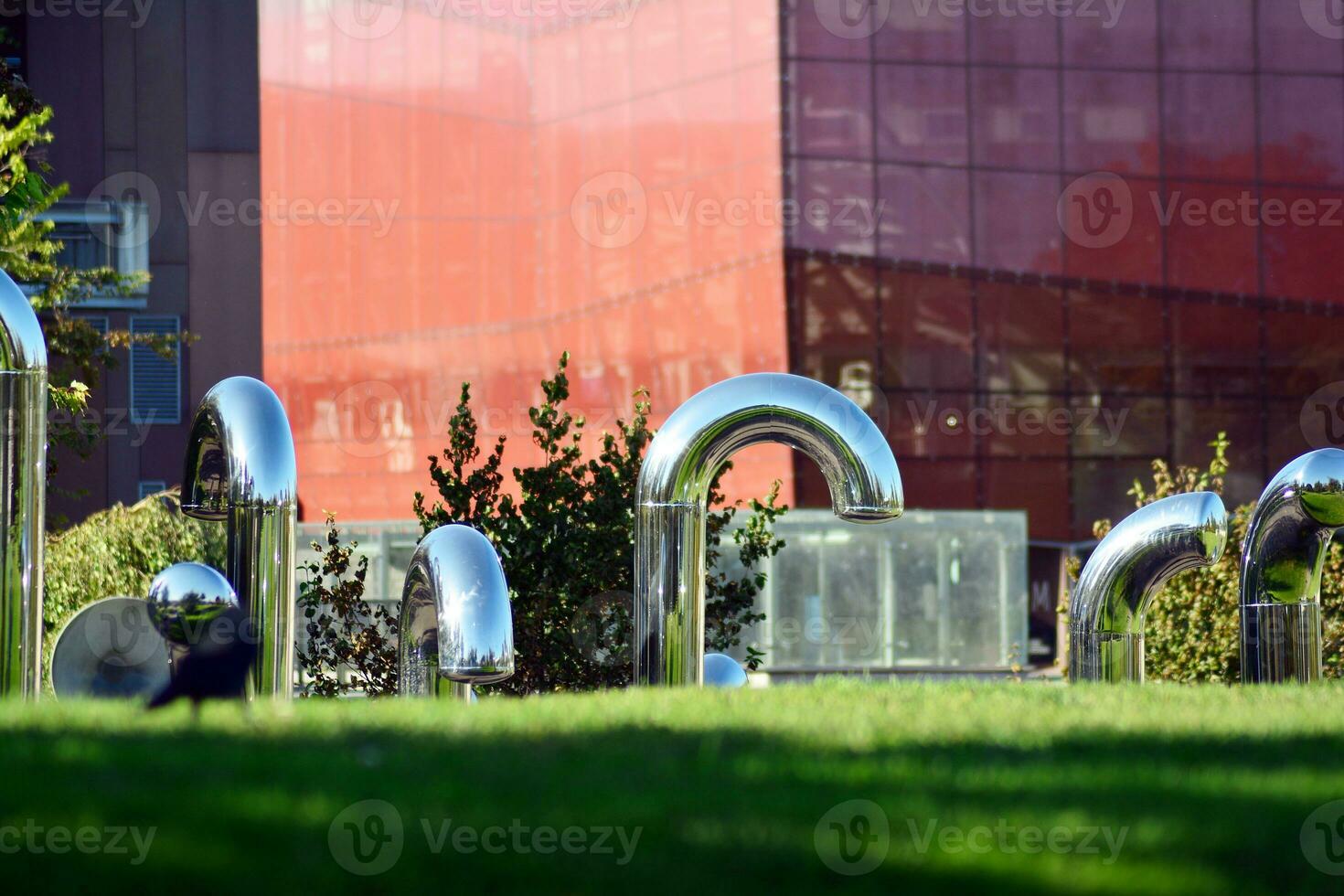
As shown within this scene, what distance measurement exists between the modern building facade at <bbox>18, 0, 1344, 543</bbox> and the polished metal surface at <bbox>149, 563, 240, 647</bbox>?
2084 centimetres

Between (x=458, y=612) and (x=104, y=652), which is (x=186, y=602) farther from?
(x=104, y=652)

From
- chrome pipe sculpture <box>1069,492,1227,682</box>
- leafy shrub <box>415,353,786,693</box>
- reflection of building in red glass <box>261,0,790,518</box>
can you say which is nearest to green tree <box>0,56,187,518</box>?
leafy shrub <box>415,353,786,693</box>

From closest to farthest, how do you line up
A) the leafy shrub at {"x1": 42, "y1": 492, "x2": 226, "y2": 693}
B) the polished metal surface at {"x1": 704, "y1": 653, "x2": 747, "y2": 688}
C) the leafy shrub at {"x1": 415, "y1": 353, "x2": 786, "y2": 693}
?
1. the polished metal surface at {"x1": 704, "y1": 653, "x2": 747, "y2": 688}
2. the leafy shrub at {"x1": 415, "y1": 353, "x2": 786, "y2": 693}
3. the leafy shrub at {"x1": 42, "y1": 492, "x2": 226, "y2": 693}

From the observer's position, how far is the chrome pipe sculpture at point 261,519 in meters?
6.49

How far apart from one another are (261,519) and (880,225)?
21.4 metres

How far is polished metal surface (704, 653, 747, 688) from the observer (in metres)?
8.23

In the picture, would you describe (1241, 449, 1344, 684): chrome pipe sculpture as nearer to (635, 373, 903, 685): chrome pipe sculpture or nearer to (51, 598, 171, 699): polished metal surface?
(635, 373, 903, 685): chrome pipe sculpture

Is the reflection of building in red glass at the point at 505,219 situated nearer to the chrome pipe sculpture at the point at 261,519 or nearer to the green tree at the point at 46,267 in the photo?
the green tree at the point at 46,267

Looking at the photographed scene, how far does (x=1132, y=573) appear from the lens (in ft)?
24.2

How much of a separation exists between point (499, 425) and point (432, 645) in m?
21.9

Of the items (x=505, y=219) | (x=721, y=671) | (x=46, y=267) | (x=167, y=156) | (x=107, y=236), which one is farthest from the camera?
(x=167, y=156)

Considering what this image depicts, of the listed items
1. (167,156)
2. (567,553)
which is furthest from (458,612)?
(167,156)

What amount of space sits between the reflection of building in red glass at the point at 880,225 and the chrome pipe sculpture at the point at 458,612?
19645 millimetres

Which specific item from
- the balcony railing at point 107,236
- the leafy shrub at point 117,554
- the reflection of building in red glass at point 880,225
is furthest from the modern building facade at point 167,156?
the leafy shrub at point 117,554
